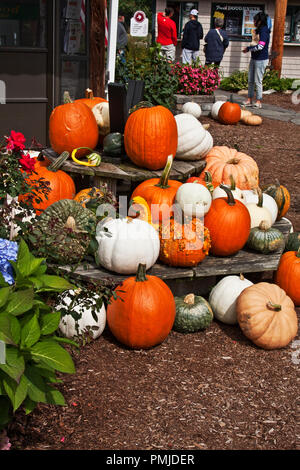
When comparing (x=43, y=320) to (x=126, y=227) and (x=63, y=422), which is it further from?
(x=126, y=227)

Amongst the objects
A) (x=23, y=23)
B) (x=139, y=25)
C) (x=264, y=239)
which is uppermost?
(x=139, y=25)

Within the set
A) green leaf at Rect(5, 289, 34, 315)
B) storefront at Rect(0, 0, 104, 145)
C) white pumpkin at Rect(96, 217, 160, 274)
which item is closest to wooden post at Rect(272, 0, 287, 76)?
storefront at Rect(0, 0, 104, 145)

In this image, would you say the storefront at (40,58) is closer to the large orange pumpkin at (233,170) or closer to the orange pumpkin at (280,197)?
the large orange pumpkin at (233,170)

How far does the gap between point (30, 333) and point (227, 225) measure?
2.20 metres

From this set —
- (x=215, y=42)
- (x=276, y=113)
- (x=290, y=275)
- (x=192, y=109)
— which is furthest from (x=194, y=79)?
(x=290, y=275)

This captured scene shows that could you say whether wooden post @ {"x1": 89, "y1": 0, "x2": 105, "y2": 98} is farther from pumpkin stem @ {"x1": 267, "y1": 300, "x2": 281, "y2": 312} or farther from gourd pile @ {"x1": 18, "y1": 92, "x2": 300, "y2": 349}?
pumpkin stem @ {"x1": 267, "y1": 300, "x2": 281, "y2": 312}

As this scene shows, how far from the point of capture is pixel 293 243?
192 inches

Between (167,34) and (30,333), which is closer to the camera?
(30,333)

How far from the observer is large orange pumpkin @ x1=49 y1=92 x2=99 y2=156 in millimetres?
4797

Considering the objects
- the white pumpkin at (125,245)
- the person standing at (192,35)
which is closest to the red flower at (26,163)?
the white pumpkin at (125,245)

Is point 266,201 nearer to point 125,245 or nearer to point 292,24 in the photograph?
point 125,245

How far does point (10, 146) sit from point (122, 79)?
5907mm

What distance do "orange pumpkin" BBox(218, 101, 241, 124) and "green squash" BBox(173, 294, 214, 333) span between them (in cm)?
665
